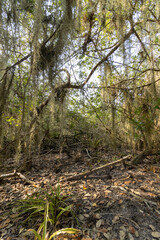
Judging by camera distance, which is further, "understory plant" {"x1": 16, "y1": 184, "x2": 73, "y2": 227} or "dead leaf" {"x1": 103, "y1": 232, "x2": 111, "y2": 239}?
"understory plant" {"x1": 16, "y1": 184, "x2": 73, "y2": 227}

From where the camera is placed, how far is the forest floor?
3.31 ft

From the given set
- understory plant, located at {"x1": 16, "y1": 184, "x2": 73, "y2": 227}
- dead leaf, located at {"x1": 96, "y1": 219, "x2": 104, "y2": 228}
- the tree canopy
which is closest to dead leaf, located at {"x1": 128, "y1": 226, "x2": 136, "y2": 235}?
dead leaf, located at {"x1": 96, "y1": 219, "x2": 104, "y2": 228}

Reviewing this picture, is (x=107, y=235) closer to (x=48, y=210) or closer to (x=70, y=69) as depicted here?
(x=48, y=210)

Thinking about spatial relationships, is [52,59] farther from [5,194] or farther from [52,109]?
[5,194]

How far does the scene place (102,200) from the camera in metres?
1.34

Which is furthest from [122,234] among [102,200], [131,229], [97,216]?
[102,200]

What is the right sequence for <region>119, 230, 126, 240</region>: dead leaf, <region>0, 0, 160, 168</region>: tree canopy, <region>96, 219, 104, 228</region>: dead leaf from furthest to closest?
<region>0, 0, 160, 168</region>: tree canopy
<region>96, 219, 104, 228</region>: dead leaf
<region>119, 230, 126, 240</region>: dead leaf

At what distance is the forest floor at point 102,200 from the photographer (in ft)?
3.31

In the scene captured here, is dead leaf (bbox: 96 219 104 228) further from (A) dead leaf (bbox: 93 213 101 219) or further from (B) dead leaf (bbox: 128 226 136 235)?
(B) dead leaf (bbox: 128 226 136 235)

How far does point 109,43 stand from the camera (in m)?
2.77

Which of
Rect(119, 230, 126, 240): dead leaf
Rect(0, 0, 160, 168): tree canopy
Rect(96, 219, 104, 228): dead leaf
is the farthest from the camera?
Rect(0, 0, 160, 168): tree canopy

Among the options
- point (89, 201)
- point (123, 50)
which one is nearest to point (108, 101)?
point (123, 50)

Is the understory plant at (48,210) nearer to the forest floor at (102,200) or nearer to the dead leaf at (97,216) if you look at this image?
the forest floor at (102,200)

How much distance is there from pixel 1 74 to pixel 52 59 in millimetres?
615
